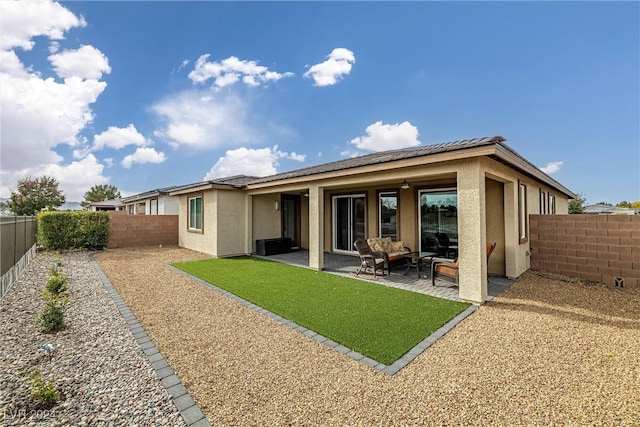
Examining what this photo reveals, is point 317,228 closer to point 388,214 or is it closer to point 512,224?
point 388,214

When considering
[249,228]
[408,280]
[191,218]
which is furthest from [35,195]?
[408,280]

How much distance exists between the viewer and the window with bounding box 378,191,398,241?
10.9m

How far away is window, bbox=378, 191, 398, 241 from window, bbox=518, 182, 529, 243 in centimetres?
393

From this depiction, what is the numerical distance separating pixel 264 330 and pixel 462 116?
1533cm

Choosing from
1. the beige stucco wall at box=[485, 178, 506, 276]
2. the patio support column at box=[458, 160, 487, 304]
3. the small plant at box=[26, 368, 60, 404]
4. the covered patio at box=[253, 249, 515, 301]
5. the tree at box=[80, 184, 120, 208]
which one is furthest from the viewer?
the tree at box=[80, 184, 120, 208]

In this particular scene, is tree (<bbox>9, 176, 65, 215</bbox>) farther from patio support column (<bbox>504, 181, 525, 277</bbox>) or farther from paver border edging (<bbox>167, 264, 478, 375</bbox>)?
patio support column (<bbox>504, 181, 525, 277</bbox>)

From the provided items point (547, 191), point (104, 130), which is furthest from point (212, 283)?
point (104, 130)

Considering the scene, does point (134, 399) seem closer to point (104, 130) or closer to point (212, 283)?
point (212, 283)

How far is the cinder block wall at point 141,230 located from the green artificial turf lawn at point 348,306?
8714 millimetres

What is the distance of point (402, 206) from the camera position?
10562 mm

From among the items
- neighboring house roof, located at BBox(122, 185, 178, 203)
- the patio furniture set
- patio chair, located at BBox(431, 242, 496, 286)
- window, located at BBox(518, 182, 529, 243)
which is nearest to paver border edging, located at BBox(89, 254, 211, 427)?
the patio furniture set

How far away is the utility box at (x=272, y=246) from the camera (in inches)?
503

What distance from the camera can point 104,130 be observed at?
17.9m

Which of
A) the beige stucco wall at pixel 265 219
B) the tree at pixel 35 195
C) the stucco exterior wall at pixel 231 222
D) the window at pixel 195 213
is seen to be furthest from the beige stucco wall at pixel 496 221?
the tree at pixel 35 195
